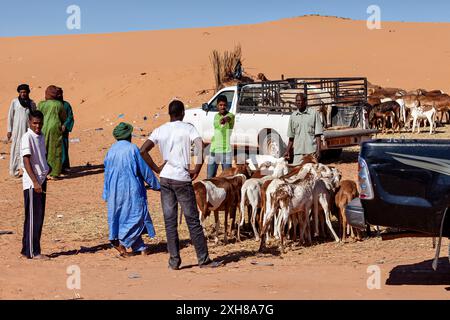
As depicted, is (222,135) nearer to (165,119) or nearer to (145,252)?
(145,252)

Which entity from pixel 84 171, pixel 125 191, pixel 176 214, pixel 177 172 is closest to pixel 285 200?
pixel 176 214

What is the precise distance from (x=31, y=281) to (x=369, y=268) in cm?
357

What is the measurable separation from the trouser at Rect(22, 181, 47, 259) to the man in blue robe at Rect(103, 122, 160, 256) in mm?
847

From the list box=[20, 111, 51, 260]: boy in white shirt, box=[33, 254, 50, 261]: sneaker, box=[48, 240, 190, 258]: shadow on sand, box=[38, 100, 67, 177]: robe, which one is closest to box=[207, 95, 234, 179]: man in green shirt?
box=[48, 240, 190, 258]: shadow on sand

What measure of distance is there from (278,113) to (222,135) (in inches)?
180

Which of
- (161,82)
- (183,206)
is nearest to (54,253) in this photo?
(183,206)

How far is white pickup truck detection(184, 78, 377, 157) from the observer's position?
17.0 meters

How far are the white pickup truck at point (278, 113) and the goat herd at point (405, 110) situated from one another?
382 centimetres

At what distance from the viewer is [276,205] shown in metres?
9.89

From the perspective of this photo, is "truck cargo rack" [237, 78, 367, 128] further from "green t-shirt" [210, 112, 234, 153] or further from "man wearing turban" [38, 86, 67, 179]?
"green t-shirt" [210, 112, 234, 153]

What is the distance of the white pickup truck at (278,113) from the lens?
1697cm

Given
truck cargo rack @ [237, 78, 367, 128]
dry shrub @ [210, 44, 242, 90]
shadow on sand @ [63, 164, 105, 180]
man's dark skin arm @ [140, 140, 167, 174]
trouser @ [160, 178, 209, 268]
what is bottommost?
shadow on sand @ [63, 164, 105, 180]

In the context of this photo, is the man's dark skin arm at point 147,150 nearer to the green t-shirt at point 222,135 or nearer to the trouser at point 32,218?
the trouser at point 32,218
